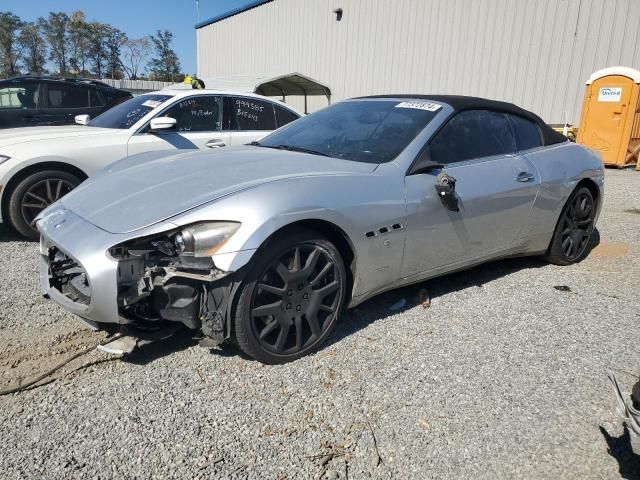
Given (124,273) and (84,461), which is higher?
(124,273)

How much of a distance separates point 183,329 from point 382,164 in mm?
1582

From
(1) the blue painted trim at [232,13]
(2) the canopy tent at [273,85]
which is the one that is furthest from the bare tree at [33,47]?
(2) the canopy tent at [273,85]

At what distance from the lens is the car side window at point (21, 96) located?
27.8 ft

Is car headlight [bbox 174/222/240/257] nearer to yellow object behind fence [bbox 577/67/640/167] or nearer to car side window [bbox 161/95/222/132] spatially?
car side window [bbox 161/95/222/132]

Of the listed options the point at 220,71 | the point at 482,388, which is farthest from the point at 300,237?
the point at 220,71

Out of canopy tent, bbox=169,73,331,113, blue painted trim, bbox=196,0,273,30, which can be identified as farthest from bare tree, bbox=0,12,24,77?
canopy tent, bbox=169,73,331,113

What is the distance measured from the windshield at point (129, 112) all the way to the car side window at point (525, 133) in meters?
3.80

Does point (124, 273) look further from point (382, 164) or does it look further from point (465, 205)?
point (465, 205)

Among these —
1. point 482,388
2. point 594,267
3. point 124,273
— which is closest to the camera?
point 124,273

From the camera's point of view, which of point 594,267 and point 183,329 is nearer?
point 183,329

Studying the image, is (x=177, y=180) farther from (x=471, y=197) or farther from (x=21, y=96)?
(x=21, y=96)

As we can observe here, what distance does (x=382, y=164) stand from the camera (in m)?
3.17

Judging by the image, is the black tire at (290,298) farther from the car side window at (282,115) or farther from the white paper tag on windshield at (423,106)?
the car side window at (282,115)

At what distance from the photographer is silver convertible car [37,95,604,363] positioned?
248cm
